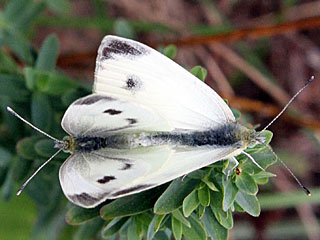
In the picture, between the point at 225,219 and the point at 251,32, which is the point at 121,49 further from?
the point at 251,32

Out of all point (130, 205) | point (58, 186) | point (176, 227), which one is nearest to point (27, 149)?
point (58, 186)

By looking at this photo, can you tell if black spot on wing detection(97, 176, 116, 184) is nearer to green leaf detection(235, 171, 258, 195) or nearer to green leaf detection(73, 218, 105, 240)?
green leaf detection(235, 171, 258, 195)

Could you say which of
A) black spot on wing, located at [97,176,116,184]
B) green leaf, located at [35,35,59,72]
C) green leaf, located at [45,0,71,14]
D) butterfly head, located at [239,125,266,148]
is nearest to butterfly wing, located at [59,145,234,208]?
black spot on wing, located at [97,176,116,184]

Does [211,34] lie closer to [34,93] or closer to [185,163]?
[34,93]

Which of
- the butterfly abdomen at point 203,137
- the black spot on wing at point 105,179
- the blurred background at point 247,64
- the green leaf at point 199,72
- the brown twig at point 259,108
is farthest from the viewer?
the blurred background at point 247,64

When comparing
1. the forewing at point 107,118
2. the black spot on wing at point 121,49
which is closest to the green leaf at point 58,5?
the black spot on wing at point 121,49

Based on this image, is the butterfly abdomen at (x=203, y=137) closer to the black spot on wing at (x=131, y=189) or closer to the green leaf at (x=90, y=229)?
the black spot on wing at (x=131, y=189)
